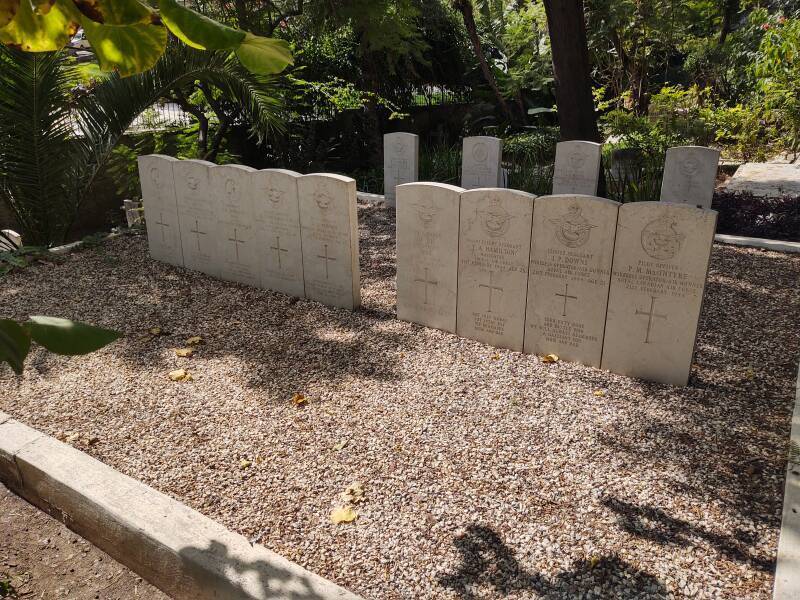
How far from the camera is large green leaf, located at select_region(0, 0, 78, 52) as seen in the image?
1708 millimetres

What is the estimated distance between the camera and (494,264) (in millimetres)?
5164

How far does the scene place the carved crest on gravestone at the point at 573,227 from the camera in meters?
4.72

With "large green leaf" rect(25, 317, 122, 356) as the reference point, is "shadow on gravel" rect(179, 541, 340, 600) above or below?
below

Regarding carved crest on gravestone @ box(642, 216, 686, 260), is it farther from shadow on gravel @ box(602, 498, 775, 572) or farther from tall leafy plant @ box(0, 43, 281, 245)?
tall leafy plant @ box(0, 43, 281, 245)

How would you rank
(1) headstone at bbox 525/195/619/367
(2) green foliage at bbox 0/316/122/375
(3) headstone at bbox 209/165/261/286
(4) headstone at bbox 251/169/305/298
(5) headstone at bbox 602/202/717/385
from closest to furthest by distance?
(2) green foliage at bbox 0/316/122/375 → (5) headstone at bbox 602/202/717/385 → (1) headstone at bbox 525/195/619/367 → (4) headstone at bbox 251/169/305/298 → (3) headstone at bbox 209/165/261/286

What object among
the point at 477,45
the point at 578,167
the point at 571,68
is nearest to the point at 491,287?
the point at 578,167

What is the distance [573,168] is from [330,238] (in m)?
4.42

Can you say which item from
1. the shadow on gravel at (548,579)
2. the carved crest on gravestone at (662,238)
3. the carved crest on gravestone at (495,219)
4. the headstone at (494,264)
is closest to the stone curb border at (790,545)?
the shadow on gravel at (548,579)

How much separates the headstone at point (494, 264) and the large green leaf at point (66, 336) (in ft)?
12.0

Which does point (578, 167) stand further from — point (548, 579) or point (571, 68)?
point (548, 579)

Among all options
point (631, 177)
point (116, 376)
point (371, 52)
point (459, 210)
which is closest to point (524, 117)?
point (371, 52)

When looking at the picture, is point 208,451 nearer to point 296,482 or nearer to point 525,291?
point 296,482

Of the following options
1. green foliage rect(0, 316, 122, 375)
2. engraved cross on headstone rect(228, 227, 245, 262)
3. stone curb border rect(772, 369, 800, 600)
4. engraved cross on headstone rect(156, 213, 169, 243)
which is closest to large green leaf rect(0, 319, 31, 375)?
green foliage rect(0, 316, 122, 375)

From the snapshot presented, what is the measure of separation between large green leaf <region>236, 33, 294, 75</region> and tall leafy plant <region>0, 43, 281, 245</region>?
19.4ft
